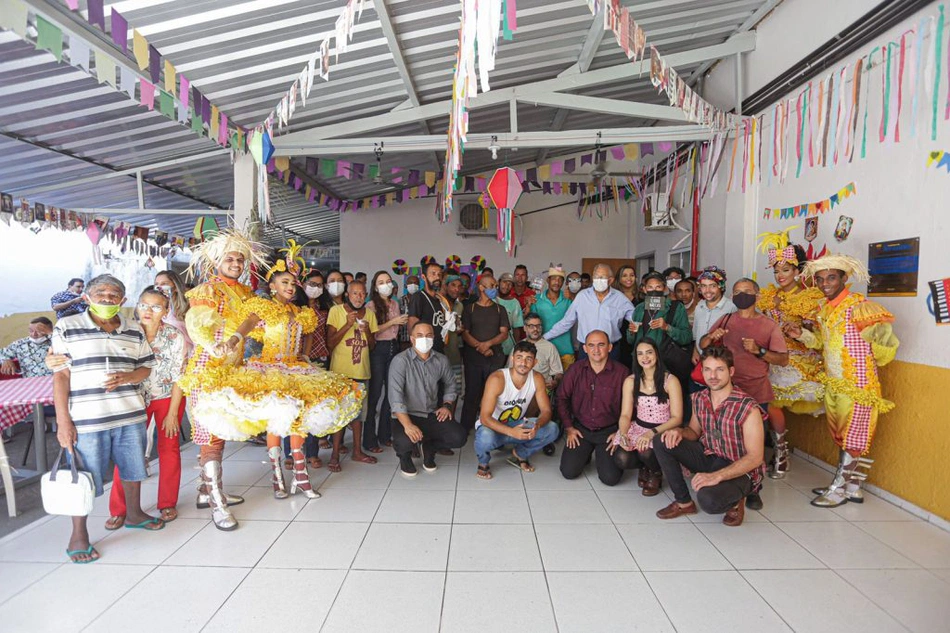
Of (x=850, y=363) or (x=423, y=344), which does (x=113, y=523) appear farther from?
(x=850, y=363)

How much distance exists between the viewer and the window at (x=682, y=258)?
7.09m

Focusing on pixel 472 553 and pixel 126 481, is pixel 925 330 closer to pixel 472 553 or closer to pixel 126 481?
pixel 472 553

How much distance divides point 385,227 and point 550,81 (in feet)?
17.0

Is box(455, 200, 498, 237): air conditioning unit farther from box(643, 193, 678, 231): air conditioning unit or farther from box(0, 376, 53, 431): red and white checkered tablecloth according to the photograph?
→ box(0, 376, 53, 431): red and white checkered tablecloth

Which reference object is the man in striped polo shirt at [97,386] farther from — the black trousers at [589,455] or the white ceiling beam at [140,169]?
the white ceiling beam at [140,169]

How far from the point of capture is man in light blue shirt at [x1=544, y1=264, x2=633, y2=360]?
4379mm

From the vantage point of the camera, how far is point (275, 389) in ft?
9.64

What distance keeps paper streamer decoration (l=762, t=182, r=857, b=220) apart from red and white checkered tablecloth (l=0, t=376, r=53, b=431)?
5.59 meters

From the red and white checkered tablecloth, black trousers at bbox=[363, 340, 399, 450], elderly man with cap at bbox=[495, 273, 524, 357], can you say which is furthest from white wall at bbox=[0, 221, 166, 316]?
elderly man with cap at bbox=[495, 273, 524, 357]

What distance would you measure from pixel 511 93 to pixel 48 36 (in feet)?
12.2

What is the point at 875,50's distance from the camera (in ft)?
10.9

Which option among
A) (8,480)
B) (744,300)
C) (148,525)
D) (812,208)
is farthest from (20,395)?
(812,208)

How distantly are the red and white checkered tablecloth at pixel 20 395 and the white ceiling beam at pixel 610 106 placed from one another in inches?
182

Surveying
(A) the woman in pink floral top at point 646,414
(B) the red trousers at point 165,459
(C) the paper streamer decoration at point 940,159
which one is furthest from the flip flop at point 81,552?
(C) the paper streamer decoration at point 940,159
